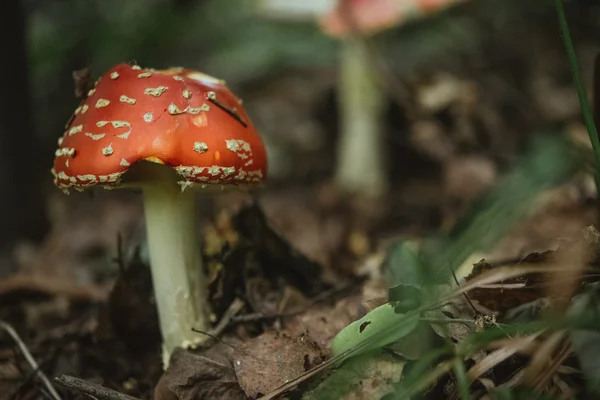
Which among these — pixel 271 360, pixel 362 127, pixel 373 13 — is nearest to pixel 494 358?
pixel 271 360

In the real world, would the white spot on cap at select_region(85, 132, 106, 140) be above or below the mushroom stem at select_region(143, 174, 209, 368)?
above

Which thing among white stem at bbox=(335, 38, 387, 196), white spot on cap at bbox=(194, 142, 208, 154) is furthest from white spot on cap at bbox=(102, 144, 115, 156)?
white stem at bbox=(335, 38, 387, 196)

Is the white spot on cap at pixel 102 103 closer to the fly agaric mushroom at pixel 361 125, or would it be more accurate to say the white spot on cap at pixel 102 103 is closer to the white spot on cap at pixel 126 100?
the white spot on cap at pixel 126 100

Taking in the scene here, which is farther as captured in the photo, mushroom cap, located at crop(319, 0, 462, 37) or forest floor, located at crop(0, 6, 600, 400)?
mushroom cap, located at crop(319, 0, 462, 37)

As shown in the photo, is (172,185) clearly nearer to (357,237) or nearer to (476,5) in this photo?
(357,237)

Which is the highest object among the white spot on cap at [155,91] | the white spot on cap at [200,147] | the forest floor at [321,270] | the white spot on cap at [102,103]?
the white spot on cap at [155,91]

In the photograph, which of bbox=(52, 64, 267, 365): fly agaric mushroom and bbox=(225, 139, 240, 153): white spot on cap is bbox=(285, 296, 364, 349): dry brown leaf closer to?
bbox=(52, 64, 267, 365): fly agaric mushroom

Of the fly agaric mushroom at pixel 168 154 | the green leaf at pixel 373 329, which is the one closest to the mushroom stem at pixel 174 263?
the fly agaric mushroom at pixel 168 154
